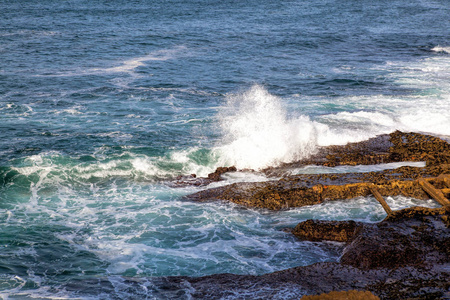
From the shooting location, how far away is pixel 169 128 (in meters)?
15.4

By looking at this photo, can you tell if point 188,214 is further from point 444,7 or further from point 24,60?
point 444,7

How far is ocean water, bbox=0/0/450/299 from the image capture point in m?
8.07

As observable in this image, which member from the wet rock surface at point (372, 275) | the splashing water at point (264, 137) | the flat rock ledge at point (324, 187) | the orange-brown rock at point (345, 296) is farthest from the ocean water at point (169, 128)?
the orange-brown rock at point (345, 296)

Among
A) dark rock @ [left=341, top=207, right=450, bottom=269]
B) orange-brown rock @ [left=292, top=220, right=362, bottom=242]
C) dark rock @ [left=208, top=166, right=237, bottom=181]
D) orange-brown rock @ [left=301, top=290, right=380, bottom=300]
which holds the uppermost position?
orange-brown rock @ [left=301, top=290, right=380, bottom=300]

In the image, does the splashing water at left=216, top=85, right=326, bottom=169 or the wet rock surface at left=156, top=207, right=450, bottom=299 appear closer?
the wet rock surface at left=156, top=207, right=450, bottom=299

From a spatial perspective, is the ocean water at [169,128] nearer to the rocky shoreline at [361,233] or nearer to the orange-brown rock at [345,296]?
the rocky shoreline at [361,233]

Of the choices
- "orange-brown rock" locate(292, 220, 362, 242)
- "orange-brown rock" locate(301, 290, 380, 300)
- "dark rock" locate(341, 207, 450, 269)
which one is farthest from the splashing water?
"orange-brown rock" locate(301, 290, 380, 300)

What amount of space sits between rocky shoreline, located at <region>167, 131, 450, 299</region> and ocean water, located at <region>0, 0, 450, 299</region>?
0.34 meters

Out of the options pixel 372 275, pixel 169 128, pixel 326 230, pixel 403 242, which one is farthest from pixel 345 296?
pixel 169 128

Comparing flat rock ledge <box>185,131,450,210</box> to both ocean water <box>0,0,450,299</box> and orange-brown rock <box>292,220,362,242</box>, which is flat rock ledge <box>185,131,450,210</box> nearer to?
ocean water <box>0,0,450,299</box>

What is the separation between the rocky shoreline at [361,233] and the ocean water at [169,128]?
339mm

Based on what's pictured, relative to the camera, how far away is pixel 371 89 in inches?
792

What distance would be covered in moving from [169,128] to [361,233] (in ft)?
29.9

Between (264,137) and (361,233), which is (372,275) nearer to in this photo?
(361,233)
